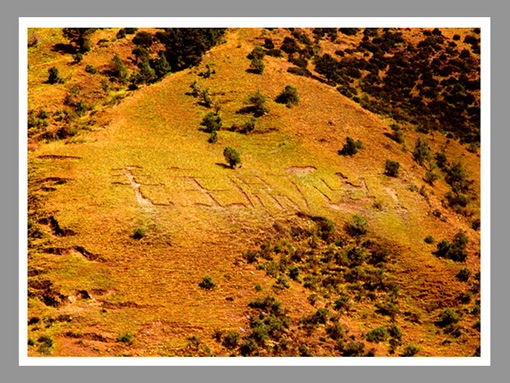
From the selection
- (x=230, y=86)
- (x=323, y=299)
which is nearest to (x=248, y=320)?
(x=323, y=299)

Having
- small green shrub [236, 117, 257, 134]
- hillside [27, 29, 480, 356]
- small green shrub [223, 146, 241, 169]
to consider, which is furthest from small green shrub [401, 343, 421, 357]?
small green shrub [236, 117, 257, 134]

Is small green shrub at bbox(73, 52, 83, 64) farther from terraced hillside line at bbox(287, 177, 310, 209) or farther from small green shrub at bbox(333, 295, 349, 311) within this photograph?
small green shrub at bbox(333, 295, 349, 311)

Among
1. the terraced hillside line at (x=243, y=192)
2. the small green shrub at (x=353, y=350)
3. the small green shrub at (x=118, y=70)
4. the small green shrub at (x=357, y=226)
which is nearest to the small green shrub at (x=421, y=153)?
the small green shrub at (x=357, y=226)

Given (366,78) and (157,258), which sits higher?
(366,78)

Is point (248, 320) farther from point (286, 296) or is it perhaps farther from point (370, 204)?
point (370, 204)

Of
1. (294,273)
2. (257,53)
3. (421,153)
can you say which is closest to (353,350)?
(294,273)

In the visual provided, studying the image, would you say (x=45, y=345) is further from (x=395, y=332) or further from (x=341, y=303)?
(x=395, y=332)
